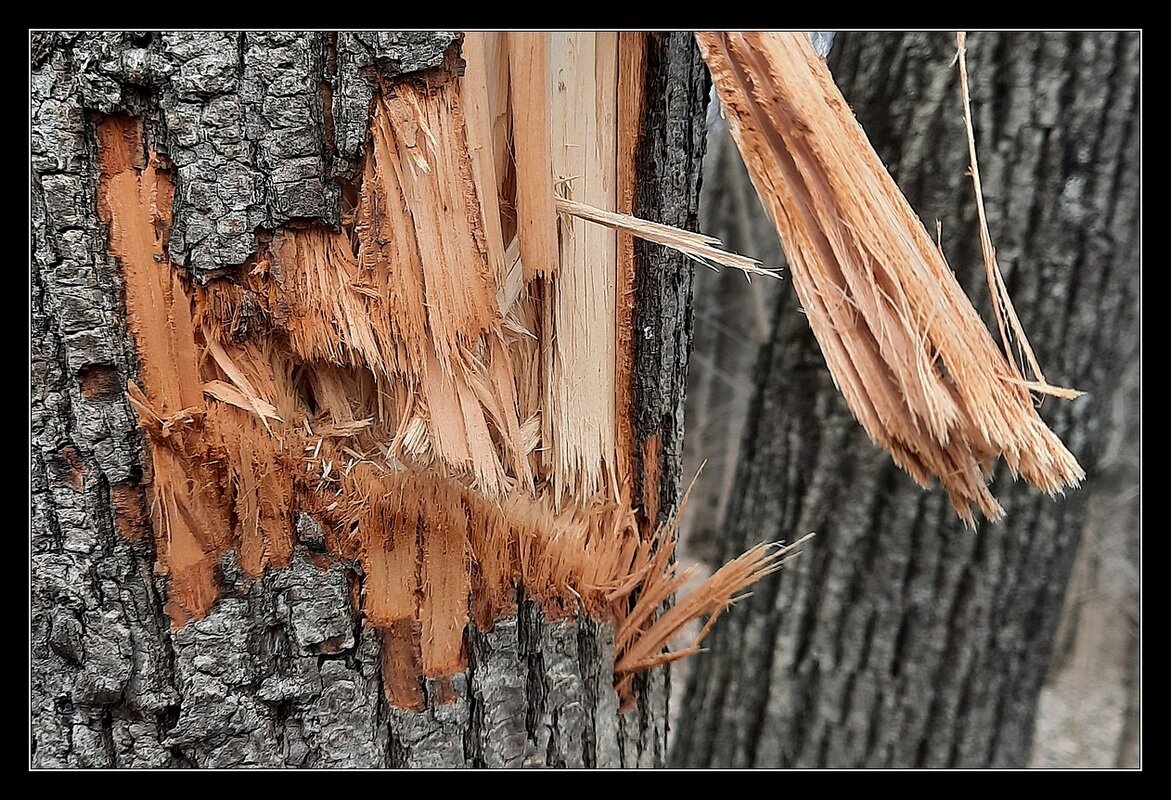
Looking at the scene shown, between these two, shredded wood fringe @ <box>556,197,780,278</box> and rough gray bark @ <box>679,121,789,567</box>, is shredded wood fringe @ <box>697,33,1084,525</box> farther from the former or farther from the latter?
rough gray bark @ <box>679,121,789,567</box>

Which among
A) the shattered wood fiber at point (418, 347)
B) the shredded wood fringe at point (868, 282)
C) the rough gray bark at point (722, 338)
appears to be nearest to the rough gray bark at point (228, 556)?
the shattered wood fiber at point (418, 347)

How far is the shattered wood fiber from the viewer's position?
79 cm

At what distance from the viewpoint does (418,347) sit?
0.82 meters

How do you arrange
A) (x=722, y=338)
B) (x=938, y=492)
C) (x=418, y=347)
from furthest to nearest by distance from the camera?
(x=722, y=338) < (x=938, y=492) < (x=418, y=347)

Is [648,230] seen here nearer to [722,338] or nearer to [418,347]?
[418,347]

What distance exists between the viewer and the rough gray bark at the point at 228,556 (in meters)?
0.76

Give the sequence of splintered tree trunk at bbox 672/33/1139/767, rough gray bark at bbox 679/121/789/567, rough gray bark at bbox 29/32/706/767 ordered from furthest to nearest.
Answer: rough gray bark at bbox 679/121/789/567 → splintered tree trunk at bbox 672/33/1139/767 → rough gray bark at bbox 29/32/706/767

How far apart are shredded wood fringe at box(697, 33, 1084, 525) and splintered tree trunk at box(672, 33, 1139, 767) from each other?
979 millimetres

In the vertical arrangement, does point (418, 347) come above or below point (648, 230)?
below

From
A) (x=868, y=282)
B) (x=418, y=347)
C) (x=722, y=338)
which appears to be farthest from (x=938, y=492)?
(x=722, y=338)

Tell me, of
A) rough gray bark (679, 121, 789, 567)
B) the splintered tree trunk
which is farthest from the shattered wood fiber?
rough gray bark (679, 121, 789, 567)

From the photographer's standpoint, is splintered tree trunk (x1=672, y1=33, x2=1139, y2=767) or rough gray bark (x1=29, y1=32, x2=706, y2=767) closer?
rough gray bark (x1=29, y1=32, x2=706, y2=767)

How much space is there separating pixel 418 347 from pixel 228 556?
1.02 ft

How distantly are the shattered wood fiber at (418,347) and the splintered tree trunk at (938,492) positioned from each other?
1.08 metres
